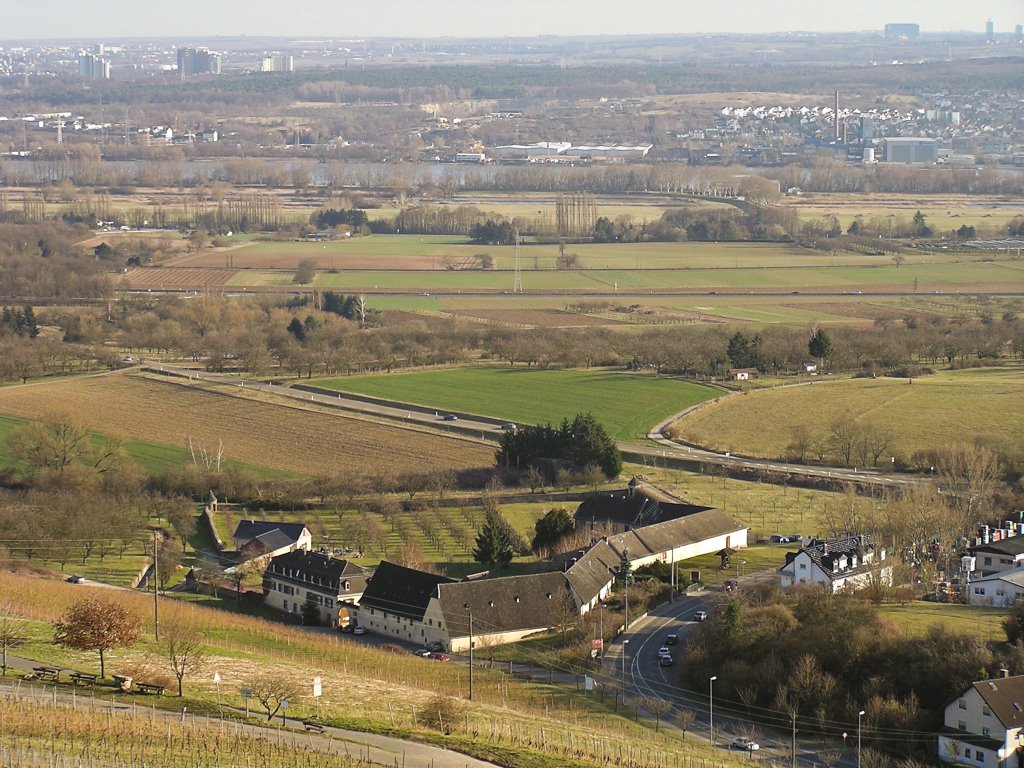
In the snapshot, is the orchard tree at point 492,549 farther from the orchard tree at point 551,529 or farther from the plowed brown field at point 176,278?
the plowed brown field at point 176,278

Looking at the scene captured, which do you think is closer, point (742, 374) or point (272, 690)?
point (272, 690)

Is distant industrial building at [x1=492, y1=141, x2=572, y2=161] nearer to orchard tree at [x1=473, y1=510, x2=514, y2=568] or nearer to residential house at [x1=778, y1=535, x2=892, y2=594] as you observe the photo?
orchard tree at [x1=473, y1=510, x2=514, y2=568]

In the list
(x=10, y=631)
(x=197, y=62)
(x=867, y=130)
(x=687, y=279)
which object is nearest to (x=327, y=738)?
(x=10, y=631)

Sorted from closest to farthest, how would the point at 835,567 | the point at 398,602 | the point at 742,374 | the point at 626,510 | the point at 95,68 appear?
the point at 398,602 → the point at 835,567 → the point at 626,510 → the point at 742,374 → the point at 95,68

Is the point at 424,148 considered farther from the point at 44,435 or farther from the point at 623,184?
the point at 44,435

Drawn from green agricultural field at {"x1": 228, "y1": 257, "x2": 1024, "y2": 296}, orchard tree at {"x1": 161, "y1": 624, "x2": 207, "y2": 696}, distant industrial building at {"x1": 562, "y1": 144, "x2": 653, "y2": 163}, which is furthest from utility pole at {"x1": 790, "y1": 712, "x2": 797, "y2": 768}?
distant industrial building at {"x1": 562, "y1": 144, "x2": 653, "y2": 163}

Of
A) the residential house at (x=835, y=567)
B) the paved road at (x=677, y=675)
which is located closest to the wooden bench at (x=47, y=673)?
the paved road at (x=677, y=675)

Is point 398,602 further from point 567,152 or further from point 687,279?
point 567,152
